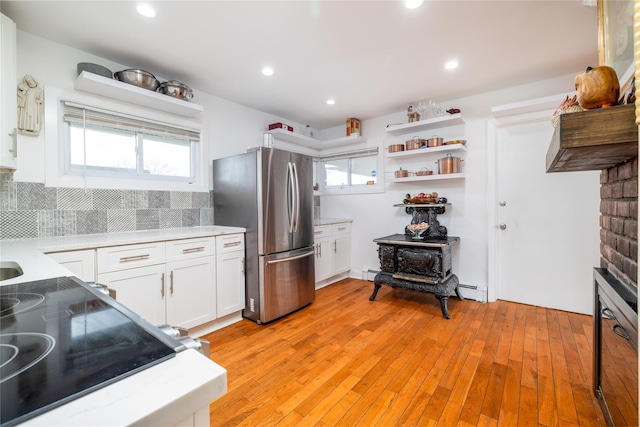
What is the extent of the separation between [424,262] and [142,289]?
258cm

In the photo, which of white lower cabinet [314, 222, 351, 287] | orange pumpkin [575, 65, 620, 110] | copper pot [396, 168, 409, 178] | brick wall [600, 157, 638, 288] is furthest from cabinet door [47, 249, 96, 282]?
copper pot [396, 168, 409, 178]

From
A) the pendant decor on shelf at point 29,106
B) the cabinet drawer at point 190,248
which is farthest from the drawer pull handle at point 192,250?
the pendant decor on shelf at point 29,106

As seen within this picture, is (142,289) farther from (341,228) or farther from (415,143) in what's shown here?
(415,143)

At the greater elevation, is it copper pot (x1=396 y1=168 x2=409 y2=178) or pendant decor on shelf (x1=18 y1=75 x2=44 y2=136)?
pendant decor on shelf (x1=18 y1=75 x2=44 y2=136)

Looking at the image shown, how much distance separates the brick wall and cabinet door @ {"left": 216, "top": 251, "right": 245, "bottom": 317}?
2552 millimetres

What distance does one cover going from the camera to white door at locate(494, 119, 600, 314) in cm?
271

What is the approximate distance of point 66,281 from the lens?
94 cm

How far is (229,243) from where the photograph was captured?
2.59 m

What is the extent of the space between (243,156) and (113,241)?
1.31 meters

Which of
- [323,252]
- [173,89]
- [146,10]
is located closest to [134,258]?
[173,89]

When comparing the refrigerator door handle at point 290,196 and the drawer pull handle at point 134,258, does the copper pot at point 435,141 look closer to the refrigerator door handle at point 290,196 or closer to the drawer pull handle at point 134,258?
the refrigerator door handle at point 290,196

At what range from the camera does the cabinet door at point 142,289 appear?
1.90 metres

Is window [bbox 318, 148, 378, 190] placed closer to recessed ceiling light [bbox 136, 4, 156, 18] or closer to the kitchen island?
recessed ceiling light [bbox 136, 4, 156, 18]

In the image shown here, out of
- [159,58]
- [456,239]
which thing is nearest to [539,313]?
[456,239]
